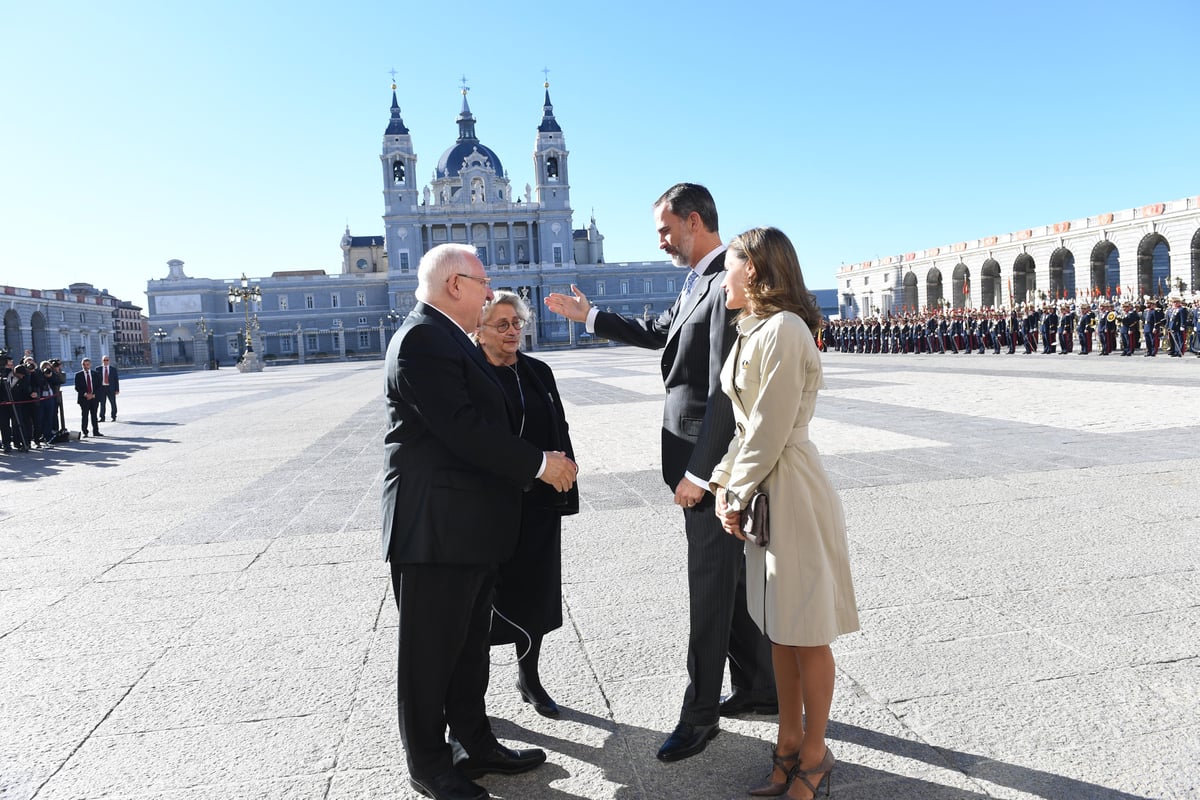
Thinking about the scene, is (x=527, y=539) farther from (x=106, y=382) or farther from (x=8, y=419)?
(x=106, y=382)

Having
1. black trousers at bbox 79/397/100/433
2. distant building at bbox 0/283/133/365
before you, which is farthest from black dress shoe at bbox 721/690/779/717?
distant building at bbox 0/283/133/365

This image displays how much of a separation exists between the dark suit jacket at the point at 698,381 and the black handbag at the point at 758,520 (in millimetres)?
266

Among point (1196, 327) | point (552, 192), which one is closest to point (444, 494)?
point (1196, 327)

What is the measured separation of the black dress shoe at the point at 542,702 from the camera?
3008 mm

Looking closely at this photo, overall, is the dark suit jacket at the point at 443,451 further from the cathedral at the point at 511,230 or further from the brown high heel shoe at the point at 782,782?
the cathedral at the point at 511,230

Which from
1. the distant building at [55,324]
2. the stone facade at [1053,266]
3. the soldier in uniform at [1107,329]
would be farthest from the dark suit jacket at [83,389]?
the distant building at [55,324]

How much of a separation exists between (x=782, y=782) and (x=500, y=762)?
0.89m

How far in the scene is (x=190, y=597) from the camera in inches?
175

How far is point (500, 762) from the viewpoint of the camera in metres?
2.67

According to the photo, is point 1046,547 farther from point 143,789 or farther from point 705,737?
point 143,789

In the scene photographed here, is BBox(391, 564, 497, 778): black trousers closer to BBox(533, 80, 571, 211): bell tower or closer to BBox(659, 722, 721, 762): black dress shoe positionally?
BBox(659, 722, 721, 762): black dress shoe

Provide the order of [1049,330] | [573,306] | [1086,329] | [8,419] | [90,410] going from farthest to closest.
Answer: [1049,330], [1086,329], [90,410], [8,419], [573,306]

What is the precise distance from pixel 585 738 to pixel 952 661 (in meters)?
1.46

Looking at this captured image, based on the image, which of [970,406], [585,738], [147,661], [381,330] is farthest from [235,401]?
[381,330]
